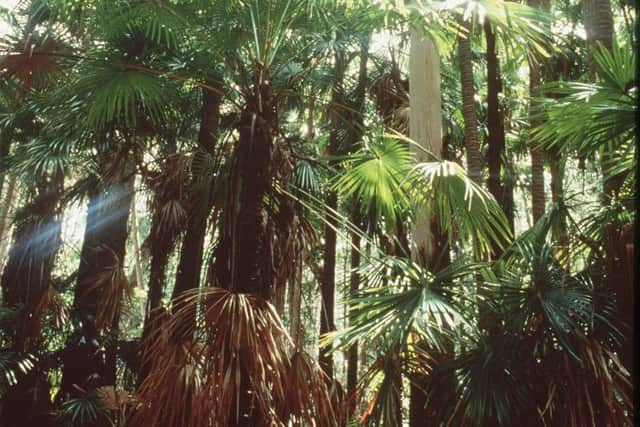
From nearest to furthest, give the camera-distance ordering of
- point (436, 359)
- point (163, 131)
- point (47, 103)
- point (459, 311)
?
point (459, 311)
point (436, 359)
point (47, 103)
point (163, 131)

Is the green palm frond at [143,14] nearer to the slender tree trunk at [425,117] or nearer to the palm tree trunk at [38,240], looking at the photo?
the slender tree trunk at [425,117]

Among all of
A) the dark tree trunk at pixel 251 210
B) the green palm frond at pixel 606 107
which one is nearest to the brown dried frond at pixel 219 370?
the dark tree trunk at pixel 251 210

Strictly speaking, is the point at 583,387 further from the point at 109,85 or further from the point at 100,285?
the point at 100,285

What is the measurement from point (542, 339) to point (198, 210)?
78.6 inches

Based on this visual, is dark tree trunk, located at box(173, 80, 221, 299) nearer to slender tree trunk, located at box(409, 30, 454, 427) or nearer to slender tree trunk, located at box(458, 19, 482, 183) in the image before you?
slender tree trunk, located at box(409, 30, 454, 427)

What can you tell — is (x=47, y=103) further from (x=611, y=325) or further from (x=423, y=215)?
(x=611, y=325)

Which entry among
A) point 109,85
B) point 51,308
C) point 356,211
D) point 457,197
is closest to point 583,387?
point 457,197

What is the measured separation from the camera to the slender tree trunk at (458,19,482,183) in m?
3.81

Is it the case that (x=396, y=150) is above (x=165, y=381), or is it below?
above

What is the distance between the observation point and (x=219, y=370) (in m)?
2.30

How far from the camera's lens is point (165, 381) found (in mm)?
2344

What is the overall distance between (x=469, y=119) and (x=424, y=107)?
50 centimetres

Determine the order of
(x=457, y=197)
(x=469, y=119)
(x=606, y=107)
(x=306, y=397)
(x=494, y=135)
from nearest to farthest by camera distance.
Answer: (x=606, y=107) → (x=306, y=397) → (x=457, y=197) → (x=494, y=135) → (x=469, y=119)

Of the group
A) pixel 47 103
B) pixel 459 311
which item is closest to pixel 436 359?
pixel 459 311
